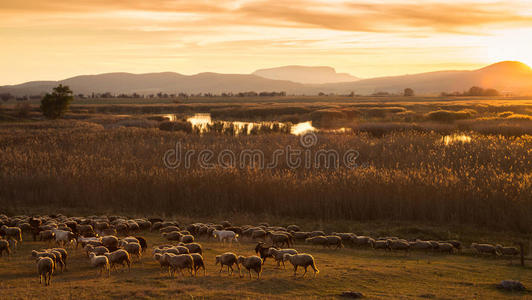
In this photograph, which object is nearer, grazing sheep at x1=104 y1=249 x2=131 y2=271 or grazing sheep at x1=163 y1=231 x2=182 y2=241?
grazing sheep at x1=104 y1=249 x2=131 y2=271

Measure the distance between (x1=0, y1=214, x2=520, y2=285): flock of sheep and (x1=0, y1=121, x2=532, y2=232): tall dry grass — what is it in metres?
4.10

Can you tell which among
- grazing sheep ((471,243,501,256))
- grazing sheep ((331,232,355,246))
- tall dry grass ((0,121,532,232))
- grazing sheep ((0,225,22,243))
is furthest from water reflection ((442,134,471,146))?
grazing sheep ((0,225,22,243))

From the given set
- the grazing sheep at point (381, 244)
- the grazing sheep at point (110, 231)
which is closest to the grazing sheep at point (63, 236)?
the grazing sheep at point (110, 231)

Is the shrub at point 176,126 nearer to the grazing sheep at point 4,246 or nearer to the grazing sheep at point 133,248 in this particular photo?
the grazing sheep at point 4,246

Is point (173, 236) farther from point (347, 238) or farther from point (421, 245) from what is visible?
point (421, 245)

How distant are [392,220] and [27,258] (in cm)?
1405

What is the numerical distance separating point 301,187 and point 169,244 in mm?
9468

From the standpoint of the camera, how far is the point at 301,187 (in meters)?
22.9

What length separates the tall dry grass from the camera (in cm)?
2052

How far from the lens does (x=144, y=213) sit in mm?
22406

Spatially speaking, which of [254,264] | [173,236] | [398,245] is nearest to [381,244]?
[398,245]

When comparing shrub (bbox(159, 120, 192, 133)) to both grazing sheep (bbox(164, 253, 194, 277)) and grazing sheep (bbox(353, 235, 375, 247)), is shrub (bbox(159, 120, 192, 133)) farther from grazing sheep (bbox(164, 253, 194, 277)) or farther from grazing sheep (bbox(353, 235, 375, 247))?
grazing sheep (bbox(164, 253, 194, 277))

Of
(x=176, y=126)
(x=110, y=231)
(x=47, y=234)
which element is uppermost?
(x=176, y=126)

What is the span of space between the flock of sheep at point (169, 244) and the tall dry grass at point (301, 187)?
4.10 metres
